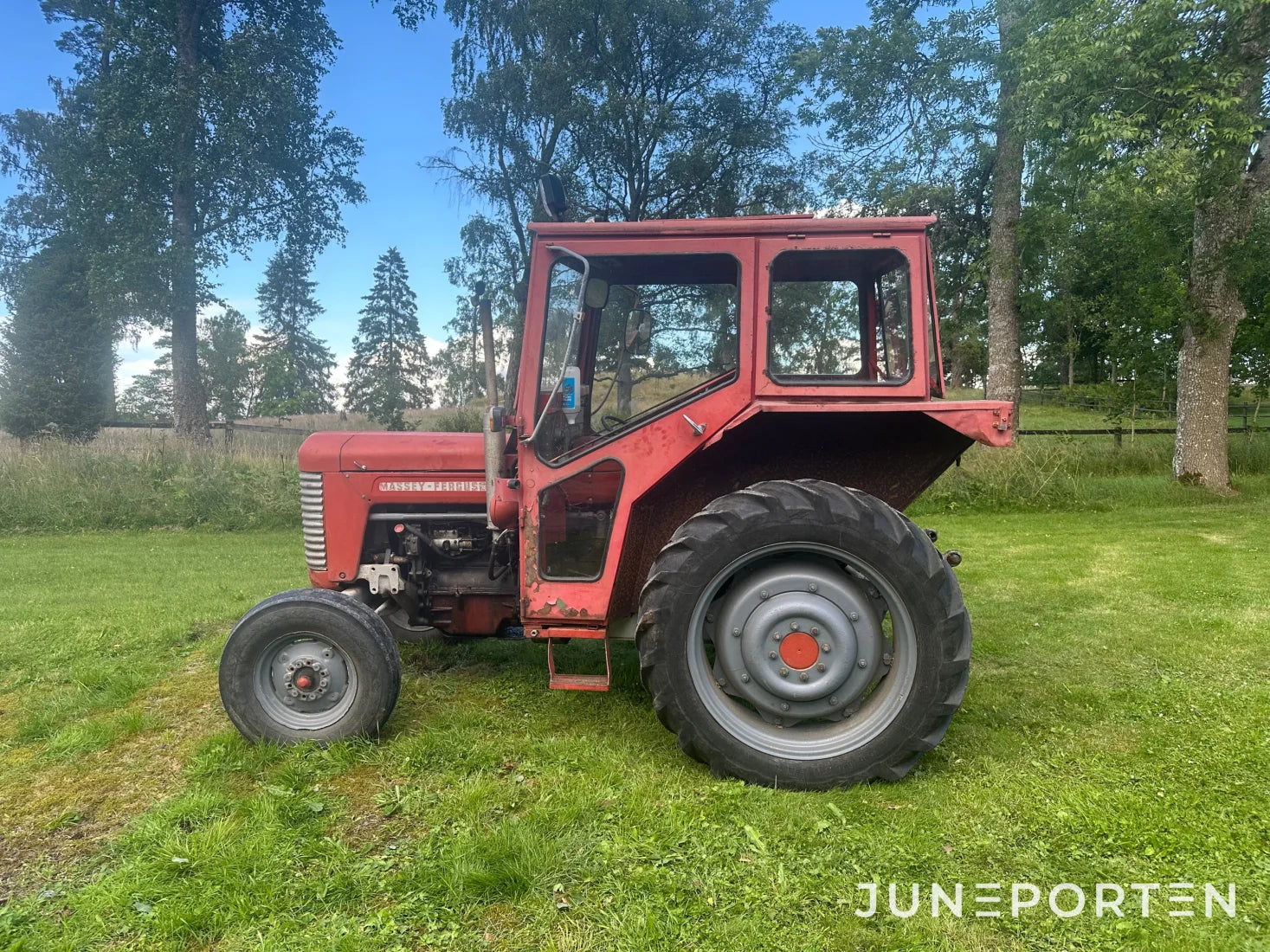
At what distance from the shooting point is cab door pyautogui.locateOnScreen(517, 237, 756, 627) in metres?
2.96

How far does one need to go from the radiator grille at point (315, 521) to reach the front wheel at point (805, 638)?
187 centimetres

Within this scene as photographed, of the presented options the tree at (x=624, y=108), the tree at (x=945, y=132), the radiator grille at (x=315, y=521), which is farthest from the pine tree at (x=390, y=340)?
the radiator grille at (x=315, y=521)

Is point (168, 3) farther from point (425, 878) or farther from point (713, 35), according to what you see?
point (425, 878)

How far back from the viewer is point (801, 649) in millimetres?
Result: 2820

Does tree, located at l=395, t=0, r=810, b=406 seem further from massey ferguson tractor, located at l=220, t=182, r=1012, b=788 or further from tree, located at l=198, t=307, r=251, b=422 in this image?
tree, located at l=198, t=307, r=251, b=422

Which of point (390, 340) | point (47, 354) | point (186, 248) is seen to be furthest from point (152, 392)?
point (186, 248)

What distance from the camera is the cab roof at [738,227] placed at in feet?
9.37

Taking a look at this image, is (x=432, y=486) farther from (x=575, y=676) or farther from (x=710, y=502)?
(x=710, y=502)

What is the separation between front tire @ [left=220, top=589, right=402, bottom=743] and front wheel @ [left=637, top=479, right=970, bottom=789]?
1.18 m

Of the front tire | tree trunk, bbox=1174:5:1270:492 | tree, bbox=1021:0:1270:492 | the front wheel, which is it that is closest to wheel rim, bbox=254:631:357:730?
the front tire

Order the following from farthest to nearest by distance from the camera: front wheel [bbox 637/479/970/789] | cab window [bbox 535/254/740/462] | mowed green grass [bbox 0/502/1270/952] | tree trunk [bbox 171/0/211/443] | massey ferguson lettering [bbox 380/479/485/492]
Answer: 1. tree trunk [bbox 171/0/211/443]
2. massey ferguson lettering [bbox 380/479/485/492]
3. cab window [bbox 535/254/740/462]
4. front wheel [bbox 637/479/970/789]
5. mowed green grass [bbox 0/502/1270/952]

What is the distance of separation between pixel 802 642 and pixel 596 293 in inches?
66.2

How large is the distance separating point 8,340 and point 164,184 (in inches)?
349

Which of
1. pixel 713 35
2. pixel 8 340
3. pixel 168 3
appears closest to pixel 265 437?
pixel 168 3
